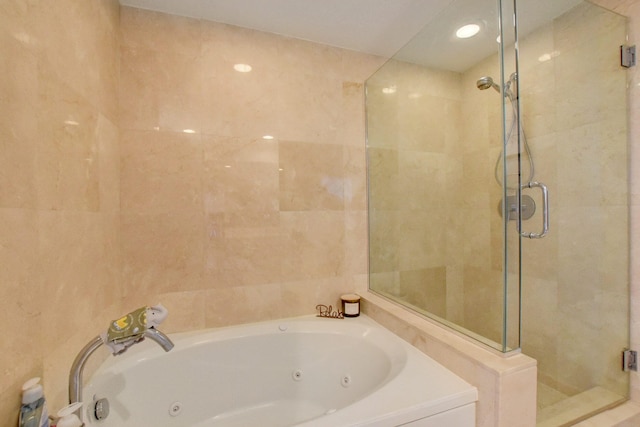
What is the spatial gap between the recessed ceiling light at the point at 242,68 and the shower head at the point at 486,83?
1.29 metres

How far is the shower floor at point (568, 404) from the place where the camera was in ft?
3.59

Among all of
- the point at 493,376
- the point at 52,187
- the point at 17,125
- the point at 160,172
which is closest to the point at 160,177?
the point at 160,172

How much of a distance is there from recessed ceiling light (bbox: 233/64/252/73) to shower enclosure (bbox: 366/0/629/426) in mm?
931

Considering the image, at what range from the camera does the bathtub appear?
101 centimetres

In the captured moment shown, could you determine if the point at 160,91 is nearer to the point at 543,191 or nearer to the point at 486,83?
the point at 486,83

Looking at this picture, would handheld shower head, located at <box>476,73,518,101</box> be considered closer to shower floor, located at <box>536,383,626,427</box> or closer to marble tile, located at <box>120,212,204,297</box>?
shower floor, located at <box>536,383,626,427</box>

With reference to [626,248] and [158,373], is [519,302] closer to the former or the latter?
[626,248]

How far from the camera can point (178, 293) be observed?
1422 mm

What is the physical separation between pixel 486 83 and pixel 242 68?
1.35m


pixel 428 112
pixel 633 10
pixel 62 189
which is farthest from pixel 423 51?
pixel 62 189

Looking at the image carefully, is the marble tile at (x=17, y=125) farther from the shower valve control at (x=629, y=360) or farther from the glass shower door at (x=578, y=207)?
the shower valve control at (x=629, y=360)

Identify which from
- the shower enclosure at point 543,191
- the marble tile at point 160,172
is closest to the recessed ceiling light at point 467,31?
the shower enclosure at point 543,191

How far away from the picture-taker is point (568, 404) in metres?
1.20

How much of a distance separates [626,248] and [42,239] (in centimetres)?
222
